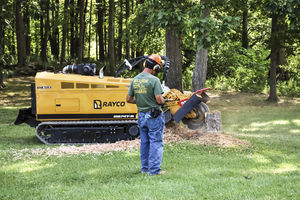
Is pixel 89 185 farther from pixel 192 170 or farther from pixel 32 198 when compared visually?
pixel 192 170

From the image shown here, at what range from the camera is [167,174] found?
6.57 metres

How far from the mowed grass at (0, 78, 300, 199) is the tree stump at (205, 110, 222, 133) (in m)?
0.91

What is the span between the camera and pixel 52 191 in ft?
18.9

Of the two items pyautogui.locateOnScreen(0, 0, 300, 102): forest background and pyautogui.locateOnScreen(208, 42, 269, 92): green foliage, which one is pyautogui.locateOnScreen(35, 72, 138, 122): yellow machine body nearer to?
pyautogui.locateOnScreen(0, 0, 300, 102): forest background

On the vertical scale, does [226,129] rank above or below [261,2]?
below

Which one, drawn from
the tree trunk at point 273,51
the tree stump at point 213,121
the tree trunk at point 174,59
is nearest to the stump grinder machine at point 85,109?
the tree stump at point 213,121

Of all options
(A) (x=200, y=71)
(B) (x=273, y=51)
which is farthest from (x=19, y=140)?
(B) (x=273, y=51)

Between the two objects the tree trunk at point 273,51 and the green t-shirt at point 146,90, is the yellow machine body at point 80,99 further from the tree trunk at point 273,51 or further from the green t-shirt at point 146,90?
the tree trunk at point 273,51

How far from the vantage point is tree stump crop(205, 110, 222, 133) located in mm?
9842

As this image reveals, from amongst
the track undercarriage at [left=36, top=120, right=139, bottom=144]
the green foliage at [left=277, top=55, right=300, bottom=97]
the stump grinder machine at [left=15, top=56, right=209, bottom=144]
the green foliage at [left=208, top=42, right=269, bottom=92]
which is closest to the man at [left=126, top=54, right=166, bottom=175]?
the stump grinder machine at [left=15, top=56, right=209, bottom=144]

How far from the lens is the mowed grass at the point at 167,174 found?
554 cm

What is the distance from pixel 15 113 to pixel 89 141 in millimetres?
7003

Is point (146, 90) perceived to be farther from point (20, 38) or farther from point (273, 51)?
point (20, 38)

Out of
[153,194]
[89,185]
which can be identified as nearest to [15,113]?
[89,185]
